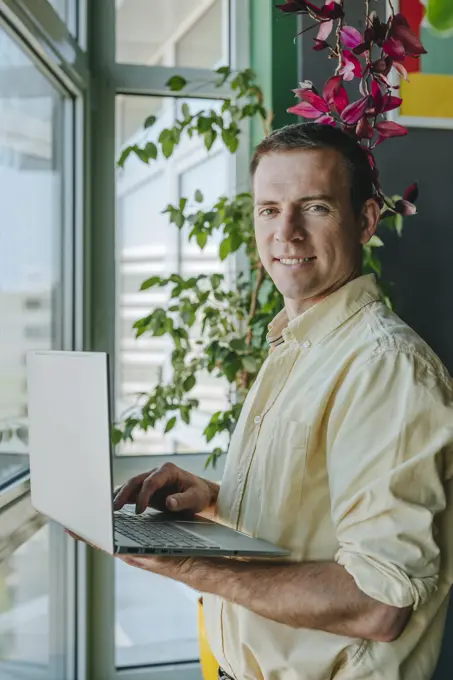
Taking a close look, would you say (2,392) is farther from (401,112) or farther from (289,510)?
(401,112)

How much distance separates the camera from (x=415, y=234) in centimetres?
247

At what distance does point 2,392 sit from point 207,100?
4.76ft

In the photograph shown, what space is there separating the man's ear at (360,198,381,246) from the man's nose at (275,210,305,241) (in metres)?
0.12

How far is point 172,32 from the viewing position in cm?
284

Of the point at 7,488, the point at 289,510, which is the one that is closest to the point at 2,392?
the point at 7,488

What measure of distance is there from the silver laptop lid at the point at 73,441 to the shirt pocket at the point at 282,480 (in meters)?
0.28

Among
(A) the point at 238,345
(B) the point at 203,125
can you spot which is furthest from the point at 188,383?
(B) the point at 203,125

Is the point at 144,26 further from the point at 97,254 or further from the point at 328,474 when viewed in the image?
the point at 328,474

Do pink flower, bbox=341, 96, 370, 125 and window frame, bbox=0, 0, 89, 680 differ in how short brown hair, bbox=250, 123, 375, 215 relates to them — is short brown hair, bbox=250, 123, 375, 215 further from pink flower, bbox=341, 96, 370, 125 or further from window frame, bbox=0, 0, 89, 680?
window frame, bbox=0, 0, 89, 680

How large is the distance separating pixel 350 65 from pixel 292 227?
296 mm

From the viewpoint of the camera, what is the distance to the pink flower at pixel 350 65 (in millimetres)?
1336

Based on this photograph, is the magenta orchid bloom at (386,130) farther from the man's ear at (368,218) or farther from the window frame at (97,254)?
the window frame at (97,254)

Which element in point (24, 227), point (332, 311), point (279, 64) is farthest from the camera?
point (279, 64)

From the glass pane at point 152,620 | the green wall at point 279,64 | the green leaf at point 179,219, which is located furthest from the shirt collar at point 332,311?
the glass pane at point 152,620
